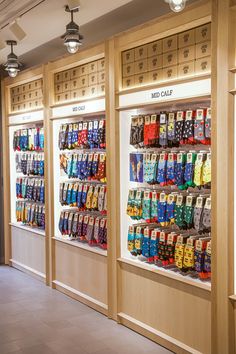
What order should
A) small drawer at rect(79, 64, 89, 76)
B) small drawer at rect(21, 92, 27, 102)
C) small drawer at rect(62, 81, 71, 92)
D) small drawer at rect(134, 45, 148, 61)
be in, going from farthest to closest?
small drawer at rect(21, 92, 27, 102), small drawer at rect(62, 81, 71, 92), small drawer at rect(79, 64, 89, 76), small drawer at rect(134, 45, 148, 61)

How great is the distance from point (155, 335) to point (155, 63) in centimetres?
236

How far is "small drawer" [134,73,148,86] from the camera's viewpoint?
4258mm

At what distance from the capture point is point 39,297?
5457mm

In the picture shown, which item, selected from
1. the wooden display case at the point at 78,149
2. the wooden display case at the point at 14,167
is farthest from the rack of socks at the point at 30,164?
the wooden display case at the point at 78,149

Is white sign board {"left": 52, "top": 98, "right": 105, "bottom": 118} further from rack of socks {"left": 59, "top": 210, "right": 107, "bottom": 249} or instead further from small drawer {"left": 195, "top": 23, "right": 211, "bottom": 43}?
small drawer {"left": 195, "top": 23, "right": 211, "bottom": 43}

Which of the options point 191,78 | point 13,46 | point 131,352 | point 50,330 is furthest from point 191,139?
point 13,46

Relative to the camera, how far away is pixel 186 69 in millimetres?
3818

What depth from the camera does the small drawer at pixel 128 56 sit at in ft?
14.5

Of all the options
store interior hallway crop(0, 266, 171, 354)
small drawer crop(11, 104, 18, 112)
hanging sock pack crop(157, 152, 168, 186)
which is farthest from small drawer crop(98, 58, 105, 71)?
store interior hallway crop(0, 266, 171, 354)

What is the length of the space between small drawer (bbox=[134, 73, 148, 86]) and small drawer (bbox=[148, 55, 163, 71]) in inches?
3.6

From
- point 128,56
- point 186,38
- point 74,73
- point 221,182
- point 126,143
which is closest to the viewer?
point 221,182

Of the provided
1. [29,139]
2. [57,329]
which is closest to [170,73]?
[57,329]

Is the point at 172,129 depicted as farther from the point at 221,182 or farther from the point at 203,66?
the point at 221,182

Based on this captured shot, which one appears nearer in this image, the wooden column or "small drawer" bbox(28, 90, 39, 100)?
the wooden column
